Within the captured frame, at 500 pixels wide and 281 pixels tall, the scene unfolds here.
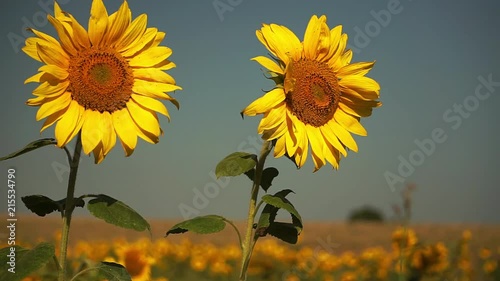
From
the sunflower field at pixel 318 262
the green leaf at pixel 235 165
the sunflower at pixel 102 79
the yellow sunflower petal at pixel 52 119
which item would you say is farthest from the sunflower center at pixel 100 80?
the sunflower field at pixel 318 262

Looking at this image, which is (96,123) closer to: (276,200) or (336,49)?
(276,200)

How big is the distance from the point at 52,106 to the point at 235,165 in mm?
804

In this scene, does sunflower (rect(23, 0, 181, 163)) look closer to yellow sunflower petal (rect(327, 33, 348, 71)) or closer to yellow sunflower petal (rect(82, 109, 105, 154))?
yellow sunflower petal (rect(82, 109, 105, 154))

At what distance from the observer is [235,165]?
2791 mm

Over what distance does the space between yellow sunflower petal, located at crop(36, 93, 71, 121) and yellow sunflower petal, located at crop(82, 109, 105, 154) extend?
99 mm

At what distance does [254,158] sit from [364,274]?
466cm

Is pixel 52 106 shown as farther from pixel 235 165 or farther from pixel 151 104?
pixel 235 165

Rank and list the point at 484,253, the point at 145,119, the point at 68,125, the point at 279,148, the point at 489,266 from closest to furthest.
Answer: the point at 68,125 < the point at 145,119 < the point at 279,148 < the point at 489,266 < the point at 484,253

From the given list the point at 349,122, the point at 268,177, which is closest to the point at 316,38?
the point at 349,122

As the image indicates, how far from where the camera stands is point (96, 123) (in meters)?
2.68

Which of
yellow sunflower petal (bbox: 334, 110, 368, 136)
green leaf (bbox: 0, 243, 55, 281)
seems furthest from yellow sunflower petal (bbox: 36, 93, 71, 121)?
yellow sunflower petal (bbox: 334, 110, 368, 136)

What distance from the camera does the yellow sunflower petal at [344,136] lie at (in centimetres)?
310

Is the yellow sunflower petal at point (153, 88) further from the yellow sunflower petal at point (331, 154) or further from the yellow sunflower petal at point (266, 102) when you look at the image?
the yellow sunflower petal at point (331, 154)

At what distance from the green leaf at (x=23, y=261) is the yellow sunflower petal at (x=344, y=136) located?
141cm
